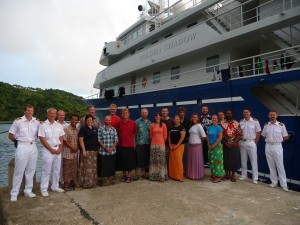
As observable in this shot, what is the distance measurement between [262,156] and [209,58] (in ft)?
16.4

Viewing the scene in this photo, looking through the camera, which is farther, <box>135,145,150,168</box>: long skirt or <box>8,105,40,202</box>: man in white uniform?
<box>135,145,150,168</box>: long skirt

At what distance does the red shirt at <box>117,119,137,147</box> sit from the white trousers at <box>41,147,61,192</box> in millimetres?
1309

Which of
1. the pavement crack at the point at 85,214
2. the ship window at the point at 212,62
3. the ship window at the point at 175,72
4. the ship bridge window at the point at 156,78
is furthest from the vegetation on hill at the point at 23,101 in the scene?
the pavement crack at the point at 85,214

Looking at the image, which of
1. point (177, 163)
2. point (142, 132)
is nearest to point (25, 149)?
point (142, 132)

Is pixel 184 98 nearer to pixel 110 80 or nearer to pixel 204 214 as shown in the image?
pixel 204 214

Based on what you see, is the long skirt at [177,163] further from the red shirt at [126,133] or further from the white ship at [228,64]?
the white ship at [228,64]

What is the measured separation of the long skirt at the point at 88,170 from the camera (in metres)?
4.96

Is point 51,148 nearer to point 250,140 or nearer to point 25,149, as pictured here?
point 25,149

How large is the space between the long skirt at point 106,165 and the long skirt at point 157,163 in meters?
0.86

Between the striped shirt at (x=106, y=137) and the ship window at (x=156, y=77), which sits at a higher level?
the ship window at (x=156, y=77)

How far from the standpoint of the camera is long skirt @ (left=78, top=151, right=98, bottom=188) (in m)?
4.96

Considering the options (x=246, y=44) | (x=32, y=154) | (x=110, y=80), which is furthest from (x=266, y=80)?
(x=110, y=80)

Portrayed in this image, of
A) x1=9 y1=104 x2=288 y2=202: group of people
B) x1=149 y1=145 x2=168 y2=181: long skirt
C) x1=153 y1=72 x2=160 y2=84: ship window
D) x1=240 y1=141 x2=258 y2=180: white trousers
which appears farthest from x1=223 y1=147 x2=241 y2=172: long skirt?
x1=153 y1=72 x2=160 y2=84: ship window

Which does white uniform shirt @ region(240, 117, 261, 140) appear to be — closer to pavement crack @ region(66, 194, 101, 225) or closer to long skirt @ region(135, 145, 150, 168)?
long skirt @ region(135, 145, 150, 168)
